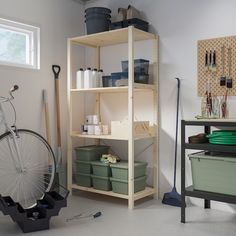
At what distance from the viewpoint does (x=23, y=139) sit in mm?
3777

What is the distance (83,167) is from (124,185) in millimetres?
613

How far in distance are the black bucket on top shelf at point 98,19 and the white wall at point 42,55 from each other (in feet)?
1.66

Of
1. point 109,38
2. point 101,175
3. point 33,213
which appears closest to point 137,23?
point 109,38

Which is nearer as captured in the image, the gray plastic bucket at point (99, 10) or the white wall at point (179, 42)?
the white wall at point (179, 42)

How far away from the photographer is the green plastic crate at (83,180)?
12.7ft

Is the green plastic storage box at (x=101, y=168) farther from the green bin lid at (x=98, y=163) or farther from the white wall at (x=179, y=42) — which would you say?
the white wall at (x=179, y=42)

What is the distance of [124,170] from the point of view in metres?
3.56

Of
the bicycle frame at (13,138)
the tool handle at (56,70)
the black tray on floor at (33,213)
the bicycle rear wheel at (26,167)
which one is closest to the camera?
the black tray on floor at (33,213)

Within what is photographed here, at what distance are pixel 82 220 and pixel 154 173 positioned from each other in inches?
43.3

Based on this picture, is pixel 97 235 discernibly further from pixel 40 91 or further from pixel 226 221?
pixel 40 91

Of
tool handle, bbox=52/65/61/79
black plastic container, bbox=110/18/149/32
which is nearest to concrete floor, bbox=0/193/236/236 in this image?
tool handle, bbox=52/65/61/79

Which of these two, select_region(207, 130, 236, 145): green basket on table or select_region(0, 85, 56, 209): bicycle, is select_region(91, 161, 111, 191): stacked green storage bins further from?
select_region(207, 130, 236, 145): green basket on table

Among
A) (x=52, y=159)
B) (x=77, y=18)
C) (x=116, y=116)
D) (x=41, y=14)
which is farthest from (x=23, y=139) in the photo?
(x=77, y=18)

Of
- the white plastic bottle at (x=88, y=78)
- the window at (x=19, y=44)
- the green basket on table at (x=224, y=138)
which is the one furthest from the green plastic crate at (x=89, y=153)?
the green basket on table at (x=224, y=138)
